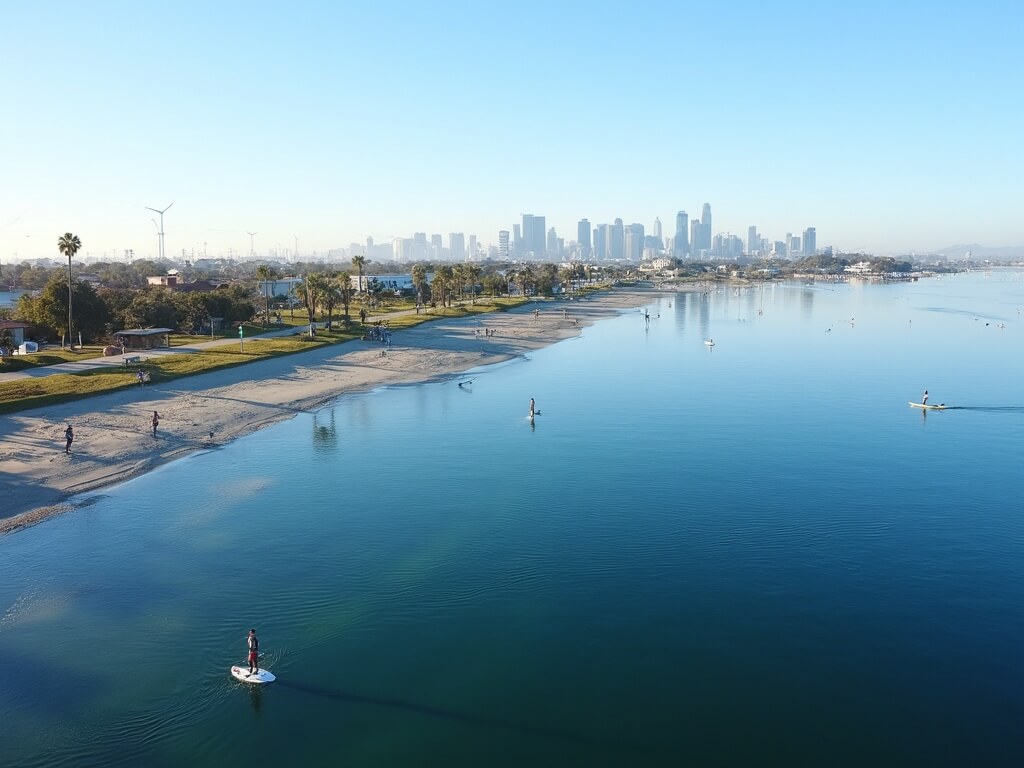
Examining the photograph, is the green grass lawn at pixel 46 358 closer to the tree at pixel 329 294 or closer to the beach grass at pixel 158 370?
the beach grass at pixel 158 370

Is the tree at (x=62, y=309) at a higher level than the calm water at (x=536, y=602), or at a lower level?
higher

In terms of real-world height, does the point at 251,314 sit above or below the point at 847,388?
above

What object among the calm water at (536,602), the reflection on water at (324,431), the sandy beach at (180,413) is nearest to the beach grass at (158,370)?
the sandy beach at (180,413)

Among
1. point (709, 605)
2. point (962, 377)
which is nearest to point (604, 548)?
point (709, 605)

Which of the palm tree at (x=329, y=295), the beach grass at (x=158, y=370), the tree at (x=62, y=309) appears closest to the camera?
the beach grass at (x=158, y=370)

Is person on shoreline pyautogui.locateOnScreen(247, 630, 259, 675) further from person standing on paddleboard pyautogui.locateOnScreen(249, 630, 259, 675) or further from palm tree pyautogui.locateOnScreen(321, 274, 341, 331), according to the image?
palm tree pyautogui.locateOnScreen(321, 274, 341, 331)

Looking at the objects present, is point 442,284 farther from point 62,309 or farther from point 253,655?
point 253,655

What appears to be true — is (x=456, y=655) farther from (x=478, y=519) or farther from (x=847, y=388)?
(x=847, y=388)
